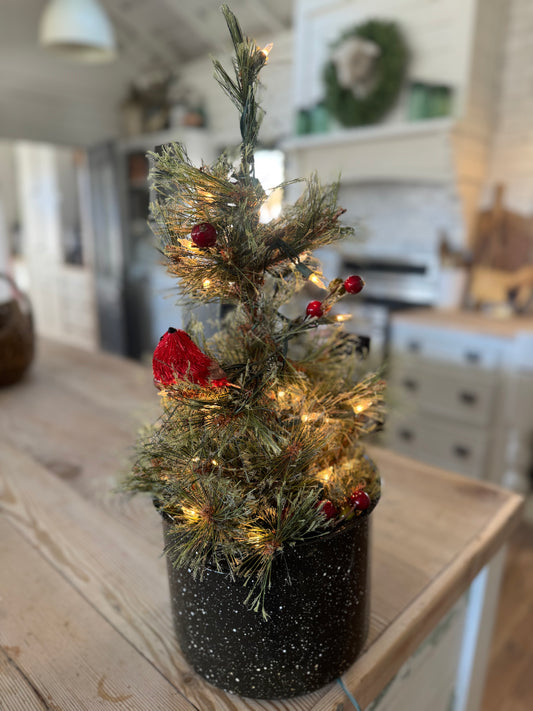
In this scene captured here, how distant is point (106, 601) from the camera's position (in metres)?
0.58

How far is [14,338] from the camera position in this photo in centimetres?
125

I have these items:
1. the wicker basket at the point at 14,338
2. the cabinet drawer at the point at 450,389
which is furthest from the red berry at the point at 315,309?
the cabinet drawer at the point at 450,389

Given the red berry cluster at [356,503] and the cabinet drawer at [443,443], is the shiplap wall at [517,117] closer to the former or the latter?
the cabinet drawer at [443,443]

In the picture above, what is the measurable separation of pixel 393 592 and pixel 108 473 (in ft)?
1.67

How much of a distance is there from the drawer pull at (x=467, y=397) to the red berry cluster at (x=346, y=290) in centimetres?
201

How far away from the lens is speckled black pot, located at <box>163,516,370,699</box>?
0.43m

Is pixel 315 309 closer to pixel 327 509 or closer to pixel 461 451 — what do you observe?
pixel 327 509

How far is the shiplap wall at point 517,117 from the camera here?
95.7 inches

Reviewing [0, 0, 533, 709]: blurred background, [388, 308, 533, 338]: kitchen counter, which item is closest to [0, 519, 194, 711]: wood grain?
[0, 0, 533, 709]: blurred background

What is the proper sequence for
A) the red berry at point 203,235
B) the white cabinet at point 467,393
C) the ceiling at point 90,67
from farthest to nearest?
the ceiling at point 90,67
the white cabinet at point 467,393
the red berry at point 203,235

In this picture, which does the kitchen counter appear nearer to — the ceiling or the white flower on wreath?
the white flower on wreath

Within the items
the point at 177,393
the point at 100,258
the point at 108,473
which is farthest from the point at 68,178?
the point at 177,393

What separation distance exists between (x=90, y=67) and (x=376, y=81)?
3.04 m

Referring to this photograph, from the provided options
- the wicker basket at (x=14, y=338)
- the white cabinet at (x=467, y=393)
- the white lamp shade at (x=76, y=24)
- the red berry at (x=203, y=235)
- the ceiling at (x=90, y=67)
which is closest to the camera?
the red berry at (x=203, y=235)
